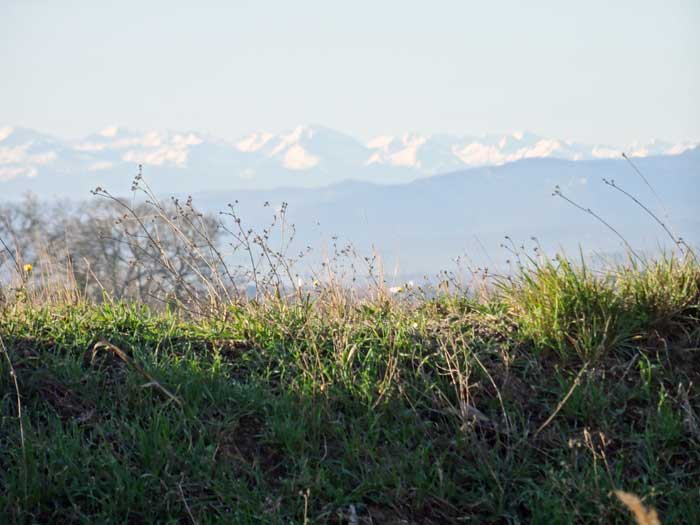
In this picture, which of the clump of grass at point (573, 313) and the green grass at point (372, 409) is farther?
the clump of grass at point (573, 313)

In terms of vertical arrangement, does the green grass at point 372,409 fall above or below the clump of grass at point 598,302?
below

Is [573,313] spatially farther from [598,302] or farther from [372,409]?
[372,409]

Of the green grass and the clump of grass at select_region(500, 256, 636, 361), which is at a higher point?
the clump of grass at select_region(500, 256, 636, 361)

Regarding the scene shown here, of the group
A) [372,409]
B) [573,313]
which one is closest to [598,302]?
[573,313]

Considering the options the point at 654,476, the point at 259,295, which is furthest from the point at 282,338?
the point at 654,476

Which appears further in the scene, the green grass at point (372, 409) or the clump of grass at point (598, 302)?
the clump of grass at point (598, 302)

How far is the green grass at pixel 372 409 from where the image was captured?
3484mm

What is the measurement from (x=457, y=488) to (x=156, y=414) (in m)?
1.40

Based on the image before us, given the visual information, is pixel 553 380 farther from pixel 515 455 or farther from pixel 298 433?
pixel 298 433

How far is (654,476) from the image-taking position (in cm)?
366

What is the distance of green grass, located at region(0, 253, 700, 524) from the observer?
3.48m

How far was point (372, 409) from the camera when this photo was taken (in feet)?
12.9

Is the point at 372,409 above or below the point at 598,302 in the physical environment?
below

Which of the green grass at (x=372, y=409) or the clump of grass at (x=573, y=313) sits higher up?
the clump of grass at (x=573, y=313)
